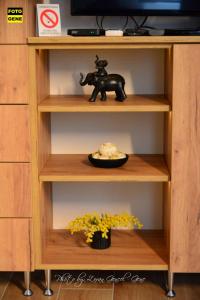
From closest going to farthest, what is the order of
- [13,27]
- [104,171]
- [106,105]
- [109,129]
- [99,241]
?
[13,27] → [106,105] → [104,171] → [99,241] → [109,129]

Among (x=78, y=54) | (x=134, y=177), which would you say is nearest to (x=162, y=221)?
(x=134, y=177)

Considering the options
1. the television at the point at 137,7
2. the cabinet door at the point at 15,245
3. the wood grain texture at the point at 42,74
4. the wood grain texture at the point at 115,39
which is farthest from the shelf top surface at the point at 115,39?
the cabinet door at the point at 15,245

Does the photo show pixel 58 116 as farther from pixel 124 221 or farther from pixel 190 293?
pixel 190 293

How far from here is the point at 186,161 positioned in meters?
Result: 2.35

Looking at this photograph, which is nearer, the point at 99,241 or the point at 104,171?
the point at 104,171

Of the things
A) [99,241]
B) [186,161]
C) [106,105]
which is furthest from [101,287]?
[106,105]

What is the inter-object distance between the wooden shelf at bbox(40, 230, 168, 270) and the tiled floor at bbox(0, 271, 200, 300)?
0.40 feet

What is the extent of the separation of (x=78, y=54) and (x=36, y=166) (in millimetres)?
617

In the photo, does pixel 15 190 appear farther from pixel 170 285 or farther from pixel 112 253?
pixel 170 285

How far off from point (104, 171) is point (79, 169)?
111 mm

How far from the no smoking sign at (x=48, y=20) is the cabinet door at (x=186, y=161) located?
0.49 meters

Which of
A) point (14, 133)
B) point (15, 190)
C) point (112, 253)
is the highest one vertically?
point (14, 133)

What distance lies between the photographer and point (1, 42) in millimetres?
2270

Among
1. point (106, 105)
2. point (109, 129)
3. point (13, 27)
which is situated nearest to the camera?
point (13, 27)
